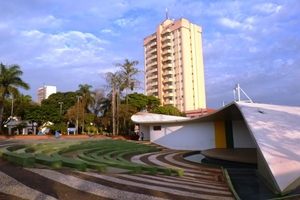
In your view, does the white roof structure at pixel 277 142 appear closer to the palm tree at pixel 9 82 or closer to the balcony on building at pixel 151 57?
the palm tree at pixel 9 82

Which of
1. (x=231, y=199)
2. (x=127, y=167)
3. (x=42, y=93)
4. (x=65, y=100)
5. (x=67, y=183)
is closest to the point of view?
(x=67, y=183)

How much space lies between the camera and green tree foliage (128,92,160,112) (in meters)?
46.4

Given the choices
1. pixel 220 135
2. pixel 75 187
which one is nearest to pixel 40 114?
pixel 220 135

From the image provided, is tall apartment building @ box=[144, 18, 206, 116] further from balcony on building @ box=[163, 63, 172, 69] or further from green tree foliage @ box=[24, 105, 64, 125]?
green tree foliage @ box=[24, 105, 64, 125]

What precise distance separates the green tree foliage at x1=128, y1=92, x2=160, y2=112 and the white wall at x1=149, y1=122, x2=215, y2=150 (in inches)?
833

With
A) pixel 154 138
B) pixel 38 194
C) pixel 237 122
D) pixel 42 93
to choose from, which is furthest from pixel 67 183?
pixel 42 93

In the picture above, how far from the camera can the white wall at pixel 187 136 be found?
21.6 m

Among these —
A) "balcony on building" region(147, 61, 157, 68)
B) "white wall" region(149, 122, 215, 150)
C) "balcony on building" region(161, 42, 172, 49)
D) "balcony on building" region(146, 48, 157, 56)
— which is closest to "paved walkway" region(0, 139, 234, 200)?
"white wall" region(149, 122, 215, 150)

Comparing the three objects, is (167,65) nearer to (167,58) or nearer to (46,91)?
(167,58)

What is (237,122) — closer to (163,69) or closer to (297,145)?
(297,145)

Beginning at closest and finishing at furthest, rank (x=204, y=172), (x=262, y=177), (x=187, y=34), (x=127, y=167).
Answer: (x=127, y=167) → (x=262, y=177) → (x=204, y=172) → (x=187, y=34)

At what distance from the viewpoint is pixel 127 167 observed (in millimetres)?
8812

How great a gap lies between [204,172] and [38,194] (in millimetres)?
8680

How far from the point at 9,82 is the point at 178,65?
47.0 metres
